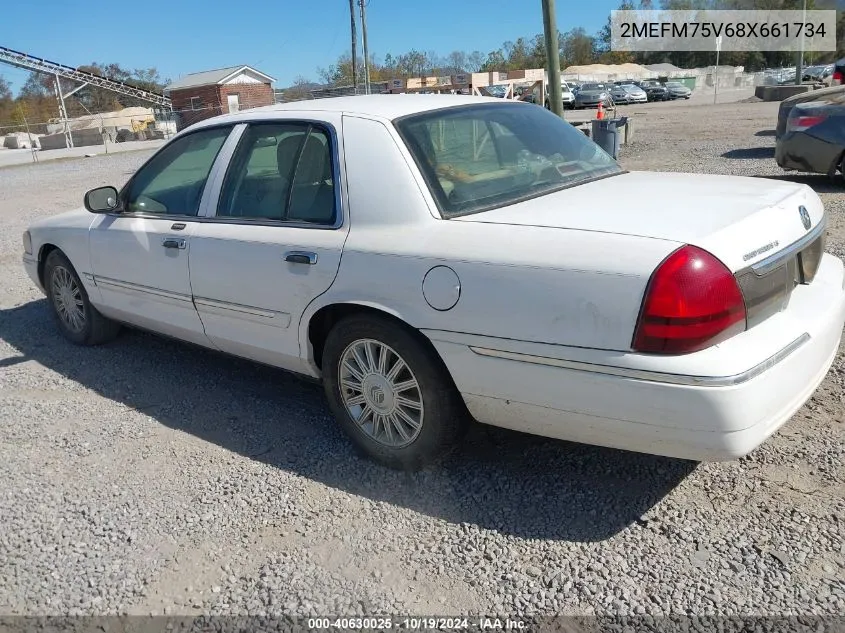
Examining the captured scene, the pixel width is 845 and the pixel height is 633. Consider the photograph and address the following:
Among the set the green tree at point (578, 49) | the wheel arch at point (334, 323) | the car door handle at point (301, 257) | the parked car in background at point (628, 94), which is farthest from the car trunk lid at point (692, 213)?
Answer: the green tree at point (578, 49)

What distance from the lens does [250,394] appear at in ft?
14.5

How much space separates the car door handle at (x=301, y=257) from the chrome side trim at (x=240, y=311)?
272 mm

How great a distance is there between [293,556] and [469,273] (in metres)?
1.29

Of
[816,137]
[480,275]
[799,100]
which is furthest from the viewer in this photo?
[799,100]

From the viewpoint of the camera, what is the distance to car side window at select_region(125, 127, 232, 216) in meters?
4.14

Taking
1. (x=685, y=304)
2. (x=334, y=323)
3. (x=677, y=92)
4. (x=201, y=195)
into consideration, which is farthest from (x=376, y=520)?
(x=677, y=92)

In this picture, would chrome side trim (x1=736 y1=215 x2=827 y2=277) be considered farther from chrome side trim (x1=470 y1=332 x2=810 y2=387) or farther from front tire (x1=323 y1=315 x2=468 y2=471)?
front tire (x1=323 y1=315 x2=468 y2=471)

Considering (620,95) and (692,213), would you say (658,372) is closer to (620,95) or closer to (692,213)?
(692,213)

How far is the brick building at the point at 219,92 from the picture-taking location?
43188 mm

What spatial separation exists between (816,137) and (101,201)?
847cm

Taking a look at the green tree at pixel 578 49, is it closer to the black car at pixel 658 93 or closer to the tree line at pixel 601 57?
the tree line at pixel 601 57

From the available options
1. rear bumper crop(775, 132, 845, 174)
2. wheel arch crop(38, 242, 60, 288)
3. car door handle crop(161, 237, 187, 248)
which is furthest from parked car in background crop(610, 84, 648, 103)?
car door handle crop(161, 237, 187, 248)

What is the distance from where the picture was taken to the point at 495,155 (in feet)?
11.7

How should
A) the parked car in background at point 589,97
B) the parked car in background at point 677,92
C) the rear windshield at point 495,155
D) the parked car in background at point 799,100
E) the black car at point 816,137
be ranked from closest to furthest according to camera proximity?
the rear windshield at point 495,155 < the black car at point 816,137 < the parked car in background at point 799,100 < the parked car in background at point 589,97 < the parked car in background at point 677,92
